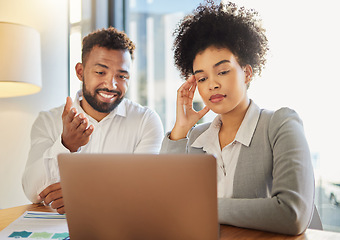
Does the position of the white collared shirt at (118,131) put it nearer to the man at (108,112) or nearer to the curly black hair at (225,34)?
the man at (108,112)

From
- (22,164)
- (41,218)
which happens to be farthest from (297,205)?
(22,164)

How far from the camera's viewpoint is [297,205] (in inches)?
37.6

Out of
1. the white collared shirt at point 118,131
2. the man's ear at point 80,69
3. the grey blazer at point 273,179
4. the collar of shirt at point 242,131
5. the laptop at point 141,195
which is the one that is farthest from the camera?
the man's ear at point 80,69

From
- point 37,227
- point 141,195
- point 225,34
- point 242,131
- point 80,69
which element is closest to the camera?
point 141,195

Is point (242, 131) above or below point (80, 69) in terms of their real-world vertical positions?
below

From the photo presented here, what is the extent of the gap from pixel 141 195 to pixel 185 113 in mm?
868

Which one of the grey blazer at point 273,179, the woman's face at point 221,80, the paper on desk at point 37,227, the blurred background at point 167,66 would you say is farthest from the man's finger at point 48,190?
the blurred background at point 167,66

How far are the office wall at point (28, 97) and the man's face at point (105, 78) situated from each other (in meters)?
0.88

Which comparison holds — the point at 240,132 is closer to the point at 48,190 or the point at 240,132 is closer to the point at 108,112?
the point at 48,190

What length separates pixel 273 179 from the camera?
109cm

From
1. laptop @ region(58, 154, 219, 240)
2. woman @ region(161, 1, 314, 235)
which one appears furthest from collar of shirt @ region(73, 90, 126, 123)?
laptop @ region(58, 154, 219, 240)

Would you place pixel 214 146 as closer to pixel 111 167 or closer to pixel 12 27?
pixel 111 167

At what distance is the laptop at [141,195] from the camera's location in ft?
2.01

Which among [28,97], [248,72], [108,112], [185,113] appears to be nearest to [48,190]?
[185,113]
